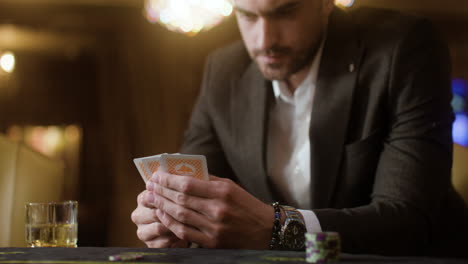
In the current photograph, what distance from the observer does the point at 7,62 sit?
7.12 m

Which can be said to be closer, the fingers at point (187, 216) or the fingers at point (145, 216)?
the fingers at point (187, 216)

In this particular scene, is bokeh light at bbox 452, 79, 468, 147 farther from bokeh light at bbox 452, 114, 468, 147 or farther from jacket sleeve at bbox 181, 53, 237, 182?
jacket sleeve at bbox 181, 53, 237, 182

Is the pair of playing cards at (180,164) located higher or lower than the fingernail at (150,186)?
higher

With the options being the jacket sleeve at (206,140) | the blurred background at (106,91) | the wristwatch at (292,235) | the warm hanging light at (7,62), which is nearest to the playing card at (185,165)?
the wristwatch at (292,235)

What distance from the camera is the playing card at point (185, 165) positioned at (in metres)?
1.39

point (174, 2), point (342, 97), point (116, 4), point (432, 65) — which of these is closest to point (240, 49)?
point (342, 97)

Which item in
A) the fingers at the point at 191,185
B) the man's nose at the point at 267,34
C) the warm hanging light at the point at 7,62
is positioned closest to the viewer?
the fingers at the point at 191,185

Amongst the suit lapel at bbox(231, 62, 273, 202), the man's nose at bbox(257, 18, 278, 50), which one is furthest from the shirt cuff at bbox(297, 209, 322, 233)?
the man's nose at bbox(257, 18, 278, 50)

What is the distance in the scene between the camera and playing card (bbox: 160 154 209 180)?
1.39 metres

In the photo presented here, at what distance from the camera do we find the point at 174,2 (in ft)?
18.6

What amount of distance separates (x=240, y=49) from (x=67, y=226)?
1207 millimetres

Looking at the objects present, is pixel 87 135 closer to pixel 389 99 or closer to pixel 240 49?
pixel 240 49

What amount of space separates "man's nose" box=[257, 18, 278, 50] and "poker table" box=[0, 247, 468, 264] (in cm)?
97

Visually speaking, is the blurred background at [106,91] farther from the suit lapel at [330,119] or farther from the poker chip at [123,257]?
the poker chip at [123,257]
